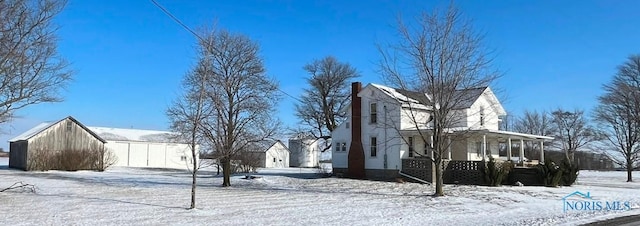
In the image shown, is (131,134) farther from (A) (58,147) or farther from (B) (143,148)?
(A) (58,147)

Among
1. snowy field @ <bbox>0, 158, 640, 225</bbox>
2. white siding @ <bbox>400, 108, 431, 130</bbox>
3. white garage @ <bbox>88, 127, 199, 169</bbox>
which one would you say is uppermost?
white siding @ <bbox>400, 108, 431, 130</bbox>

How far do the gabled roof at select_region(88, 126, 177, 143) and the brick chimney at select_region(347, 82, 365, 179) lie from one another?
2853cm

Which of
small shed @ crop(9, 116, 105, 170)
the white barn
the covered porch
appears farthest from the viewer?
the white barn

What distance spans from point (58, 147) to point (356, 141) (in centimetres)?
2930

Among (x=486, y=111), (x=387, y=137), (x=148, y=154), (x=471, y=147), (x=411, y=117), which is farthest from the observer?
(x=148, y=154)

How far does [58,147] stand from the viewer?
1845 inches

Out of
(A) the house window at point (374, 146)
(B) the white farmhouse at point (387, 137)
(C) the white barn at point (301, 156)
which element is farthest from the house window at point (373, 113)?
(C) the white barn at point (301, 156)

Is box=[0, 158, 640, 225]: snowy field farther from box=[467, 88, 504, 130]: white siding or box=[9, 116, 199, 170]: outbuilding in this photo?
box=[9, 116, 199, 170]: outbuilding

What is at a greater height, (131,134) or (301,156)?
(131,134)

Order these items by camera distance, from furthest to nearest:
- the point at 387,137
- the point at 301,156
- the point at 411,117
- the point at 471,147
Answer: the point at 301,156 → the point at 471,147 → the point at 387,137 → the point at 411,117

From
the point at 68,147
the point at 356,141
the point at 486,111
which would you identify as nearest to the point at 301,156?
the point at 68,147

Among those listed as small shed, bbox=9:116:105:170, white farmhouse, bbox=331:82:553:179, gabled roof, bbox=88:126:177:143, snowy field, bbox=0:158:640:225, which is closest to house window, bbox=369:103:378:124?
white farmhouse, bbox=331:82:553:179

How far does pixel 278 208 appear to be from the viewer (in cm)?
1625

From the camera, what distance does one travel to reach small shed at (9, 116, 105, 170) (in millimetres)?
45138
